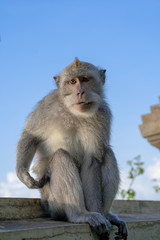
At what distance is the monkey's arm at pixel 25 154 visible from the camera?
522cm

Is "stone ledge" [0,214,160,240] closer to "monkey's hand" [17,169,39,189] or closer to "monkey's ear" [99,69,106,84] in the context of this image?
"monkey's hand" [17,169,39,189]

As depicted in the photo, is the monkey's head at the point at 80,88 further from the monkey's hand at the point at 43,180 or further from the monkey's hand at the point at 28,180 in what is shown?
the monkey's hand at the point at 28,180

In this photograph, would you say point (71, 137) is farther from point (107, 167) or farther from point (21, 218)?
point (21, 218)

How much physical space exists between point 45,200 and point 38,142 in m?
0.88

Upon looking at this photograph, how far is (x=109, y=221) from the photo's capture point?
5125mm

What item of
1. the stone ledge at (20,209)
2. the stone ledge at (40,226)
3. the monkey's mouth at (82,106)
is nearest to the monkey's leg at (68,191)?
the stone ledge at (40,226)

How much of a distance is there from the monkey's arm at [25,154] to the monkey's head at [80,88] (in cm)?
78

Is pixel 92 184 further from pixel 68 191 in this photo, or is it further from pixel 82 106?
pixel 82 106

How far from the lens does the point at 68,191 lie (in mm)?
4777

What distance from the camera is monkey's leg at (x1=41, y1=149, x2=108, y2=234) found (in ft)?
15.6

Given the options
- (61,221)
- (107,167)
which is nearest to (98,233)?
(61,221)

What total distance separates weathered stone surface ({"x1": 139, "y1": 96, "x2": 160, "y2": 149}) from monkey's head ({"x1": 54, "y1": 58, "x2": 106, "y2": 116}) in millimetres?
7821

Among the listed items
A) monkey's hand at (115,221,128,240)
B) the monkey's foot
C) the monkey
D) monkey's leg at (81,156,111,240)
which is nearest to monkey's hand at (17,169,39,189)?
the monkey

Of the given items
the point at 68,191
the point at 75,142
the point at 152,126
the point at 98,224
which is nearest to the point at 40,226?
the point at 68,191
